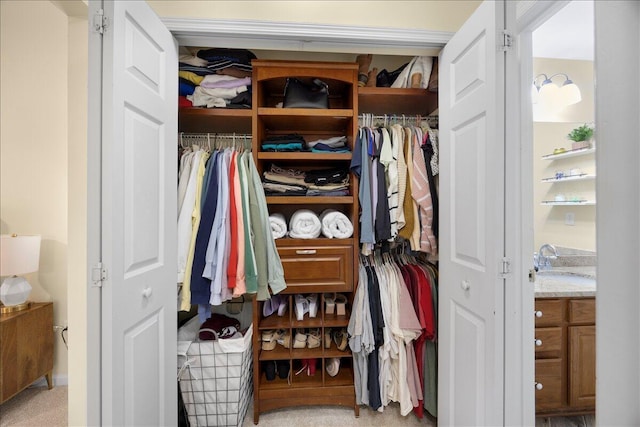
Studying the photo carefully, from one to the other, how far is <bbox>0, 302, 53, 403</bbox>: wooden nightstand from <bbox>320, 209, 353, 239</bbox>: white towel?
1.97 m

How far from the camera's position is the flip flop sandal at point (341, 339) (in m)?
1.66

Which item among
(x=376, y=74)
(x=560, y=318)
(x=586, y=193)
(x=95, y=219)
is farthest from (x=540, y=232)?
(x=95, y=219)

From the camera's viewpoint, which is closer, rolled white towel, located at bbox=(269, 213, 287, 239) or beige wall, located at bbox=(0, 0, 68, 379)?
rolled white towel, located at bbox=(269, 213, 287, 239)

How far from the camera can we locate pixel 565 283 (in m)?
1.71

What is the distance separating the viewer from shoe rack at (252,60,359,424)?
5.18 feet

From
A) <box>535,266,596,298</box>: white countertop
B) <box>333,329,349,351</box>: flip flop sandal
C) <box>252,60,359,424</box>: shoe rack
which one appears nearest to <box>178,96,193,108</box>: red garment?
<box>252,60,359,424</box>: shoe rack

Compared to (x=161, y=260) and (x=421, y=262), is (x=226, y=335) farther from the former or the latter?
(x=421, y=262)

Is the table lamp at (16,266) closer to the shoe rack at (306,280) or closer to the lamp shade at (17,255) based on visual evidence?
the lamp shade at (17,255)

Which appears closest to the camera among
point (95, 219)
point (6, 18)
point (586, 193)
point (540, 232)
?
point (95, 219)

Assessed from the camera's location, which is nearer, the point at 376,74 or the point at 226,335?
the point at 226,335

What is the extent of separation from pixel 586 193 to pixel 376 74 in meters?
1.80

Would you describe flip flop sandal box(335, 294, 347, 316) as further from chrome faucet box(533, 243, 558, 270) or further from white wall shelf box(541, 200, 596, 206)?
white wall shelf box(541, 200, 596, 206)

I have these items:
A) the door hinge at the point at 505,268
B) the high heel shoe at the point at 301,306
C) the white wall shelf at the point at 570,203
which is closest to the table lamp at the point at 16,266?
the high heel shoe at the point at 301,306

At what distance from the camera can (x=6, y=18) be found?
1883 mm
